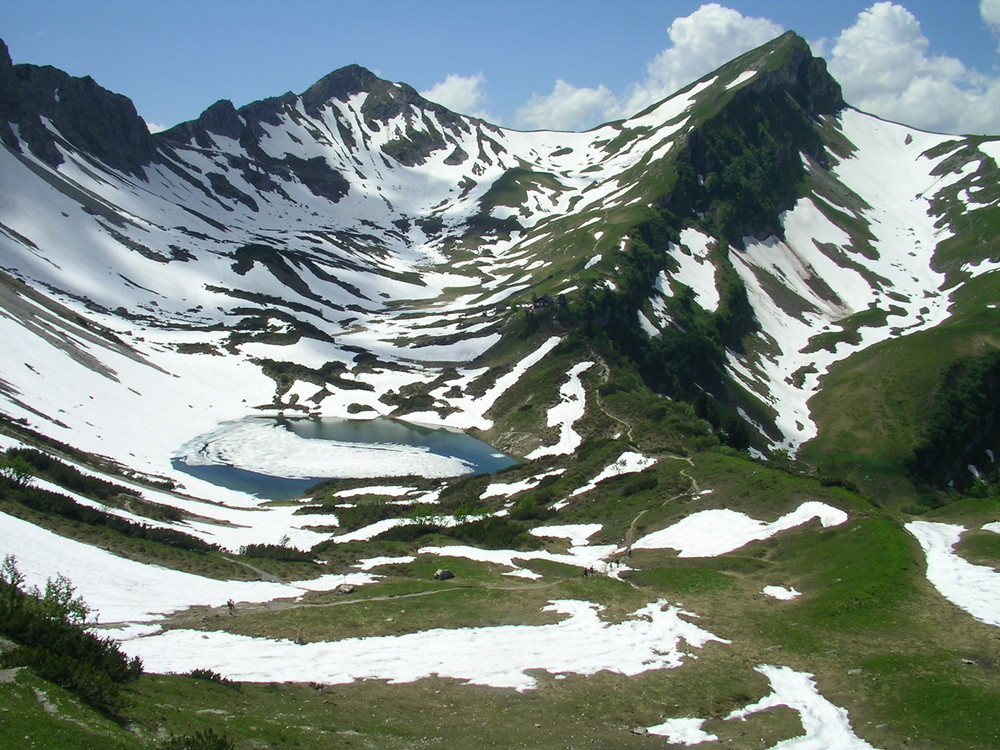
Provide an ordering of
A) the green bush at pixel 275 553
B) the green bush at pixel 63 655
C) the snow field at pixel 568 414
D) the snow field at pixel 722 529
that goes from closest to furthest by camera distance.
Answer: the green bush at pixel 63 655
the green bush at pixel 275 553
the snow field at pixel 722 529
the snow field at pixel 568 414

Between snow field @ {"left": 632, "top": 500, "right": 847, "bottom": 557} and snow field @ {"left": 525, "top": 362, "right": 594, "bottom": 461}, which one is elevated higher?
snow field @ {"left": 525, "top": 362, "right": 594, "bottom": 461}

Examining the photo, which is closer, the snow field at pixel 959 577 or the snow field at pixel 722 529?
the snow field at pixel 959 577

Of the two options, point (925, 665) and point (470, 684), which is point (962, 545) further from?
point (470, 684)

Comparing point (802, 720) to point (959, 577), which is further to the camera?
point (959, 577)

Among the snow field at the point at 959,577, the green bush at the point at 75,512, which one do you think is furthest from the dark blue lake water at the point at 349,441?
the snow field at the point at 959,577

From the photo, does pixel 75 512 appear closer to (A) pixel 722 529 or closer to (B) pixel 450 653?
(B) pixel 450 653

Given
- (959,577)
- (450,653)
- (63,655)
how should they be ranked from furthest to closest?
(959,577), (450,653), (63,655)

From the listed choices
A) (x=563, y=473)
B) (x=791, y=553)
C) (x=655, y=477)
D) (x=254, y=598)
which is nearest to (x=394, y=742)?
(x=254, y=598)

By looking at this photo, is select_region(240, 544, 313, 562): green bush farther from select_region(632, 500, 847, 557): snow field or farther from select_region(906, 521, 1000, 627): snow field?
select_region(906, 521, 1000, 627): snow field

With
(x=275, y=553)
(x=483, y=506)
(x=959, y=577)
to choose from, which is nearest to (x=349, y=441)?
(x=483, y=506)

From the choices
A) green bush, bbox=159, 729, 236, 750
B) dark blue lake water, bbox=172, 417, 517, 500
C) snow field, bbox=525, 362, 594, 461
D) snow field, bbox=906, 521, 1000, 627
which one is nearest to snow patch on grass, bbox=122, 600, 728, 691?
green bush, bbox=159, 729, 236, 750

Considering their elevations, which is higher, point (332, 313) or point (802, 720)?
point (332, 313)

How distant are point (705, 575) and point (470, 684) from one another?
19429 mm

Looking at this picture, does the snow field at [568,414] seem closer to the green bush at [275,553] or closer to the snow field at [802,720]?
the green bush at [275,553]
